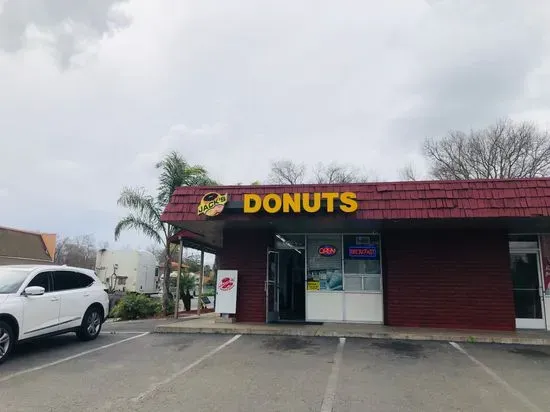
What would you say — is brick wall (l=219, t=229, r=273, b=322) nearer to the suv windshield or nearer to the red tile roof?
the red tile roof

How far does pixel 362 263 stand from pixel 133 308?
28.6 ft

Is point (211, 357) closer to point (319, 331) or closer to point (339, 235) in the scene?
point (319, 331)

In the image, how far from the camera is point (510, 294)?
11.4 meters

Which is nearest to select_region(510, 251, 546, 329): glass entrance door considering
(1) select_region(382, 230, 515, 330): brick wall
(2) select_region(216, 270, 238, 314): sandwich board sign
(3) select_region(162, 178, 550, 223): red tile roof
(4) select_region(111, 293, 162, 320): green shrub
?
(1) select_region(382, 230, 515, 330): brick wall

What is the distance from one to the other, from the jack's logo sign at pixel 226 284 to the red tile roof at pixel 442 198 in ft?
7.60

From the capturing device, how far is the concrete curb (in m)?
9.94

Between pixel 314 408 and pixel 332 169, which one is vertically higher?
pixel 332 169

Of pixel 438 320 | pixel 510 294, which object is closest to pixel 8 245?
pixel 438 320

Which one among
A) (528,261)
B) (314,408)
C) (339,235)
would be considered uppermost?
(339,235)

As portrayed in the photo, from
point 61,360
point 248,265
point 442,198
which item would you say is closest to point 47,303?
point 61,360

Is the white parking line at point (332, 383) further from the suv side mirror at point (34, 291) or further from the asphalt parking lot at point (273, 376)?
the suv side mirror at point (34, 291)

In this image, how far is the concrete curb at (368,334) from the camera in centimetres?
994

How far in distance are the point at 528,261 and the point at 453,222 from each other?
305 centimetres

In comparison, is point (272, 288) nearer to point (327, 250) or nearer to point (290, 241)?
point (290, 241)
